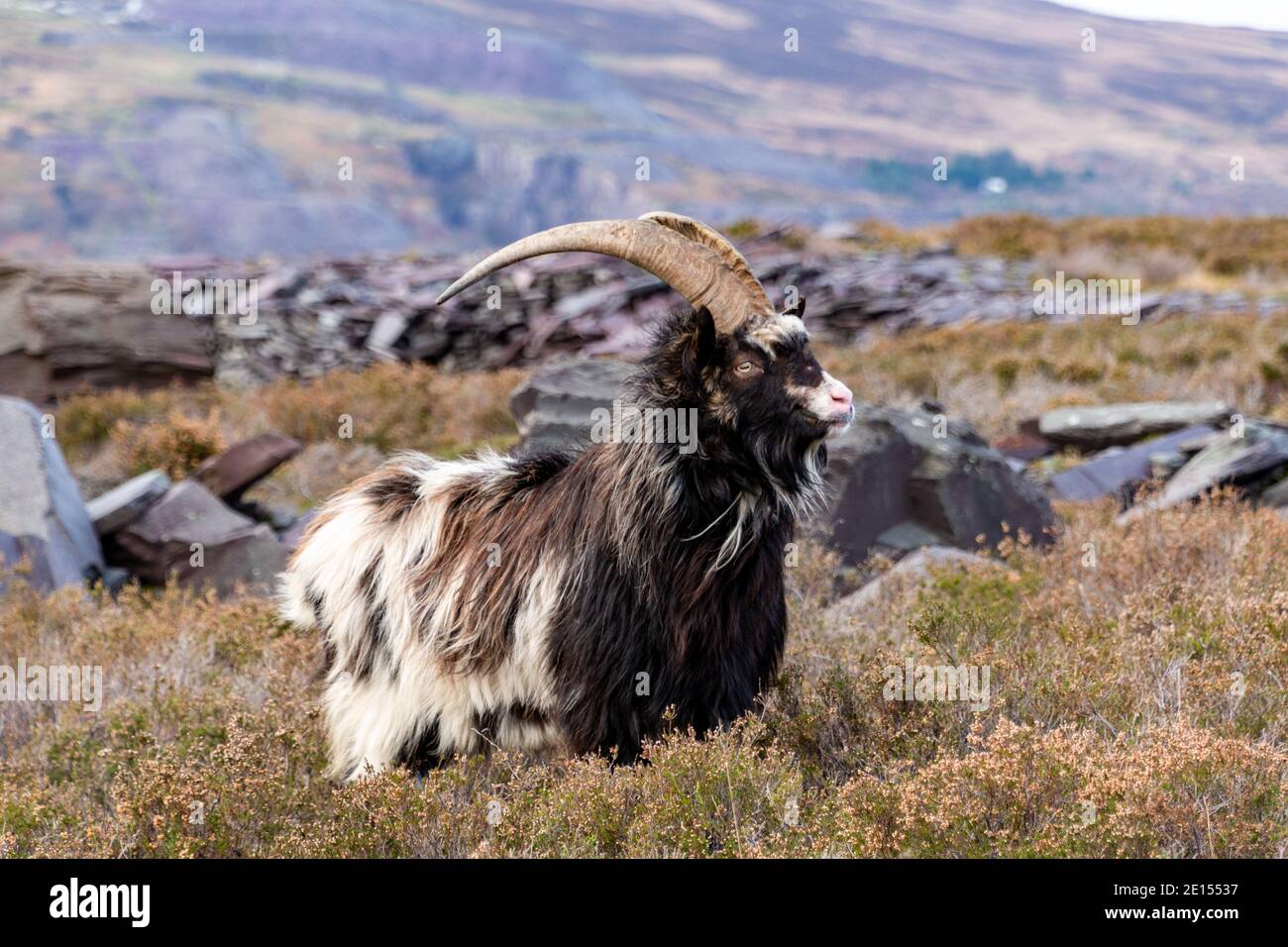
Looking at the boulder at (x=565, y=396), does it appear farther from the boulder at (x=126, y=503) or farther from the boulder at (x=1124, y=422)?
the boulder at (x=1124, y=422)

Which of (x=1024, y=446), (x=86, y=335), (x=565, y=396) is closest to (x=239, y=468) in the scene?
(x=565, y=396)

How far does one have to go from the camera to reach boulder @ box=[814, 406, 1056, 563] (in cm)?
827

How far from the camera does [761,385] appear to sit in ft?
15.6

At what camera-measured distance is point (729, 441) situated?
4801 mm

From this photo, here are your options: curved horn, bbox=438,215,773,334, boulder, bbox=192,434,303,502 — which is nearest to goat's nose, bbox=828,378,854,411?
curved horn, bbox=438,215,773,334

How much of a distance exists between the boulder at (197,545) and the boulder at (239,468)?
48cm

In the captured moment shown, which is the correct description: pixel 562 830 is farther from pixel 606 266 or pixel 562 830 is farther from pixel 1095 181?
pixel 1095 181

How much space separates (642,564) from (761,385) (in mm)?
765

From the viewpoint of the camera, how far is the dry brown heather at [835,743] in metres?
4.21

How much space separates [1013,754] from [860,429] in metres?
4.38

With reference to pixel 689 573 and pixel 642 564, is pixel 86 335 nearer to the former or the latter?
pixel 642 564

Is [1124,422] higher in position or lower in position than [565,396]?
lower

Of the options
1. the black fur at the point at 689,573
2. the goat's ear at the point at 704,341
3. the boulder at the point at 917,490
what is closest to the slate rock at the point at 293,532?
the boulder at the point at 917,490
